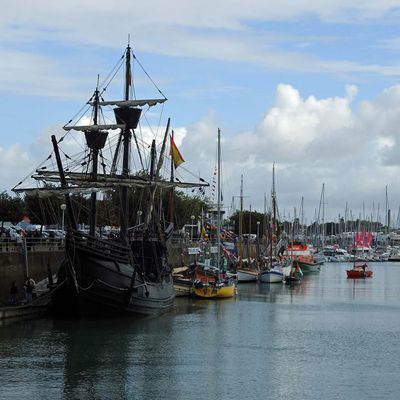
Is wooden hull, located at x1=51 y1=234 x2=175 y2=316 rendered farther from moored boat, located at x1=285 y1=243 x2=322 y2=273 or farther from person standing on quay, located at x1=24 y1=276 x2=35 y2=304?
moored boat, located at x1=285 y1=243 x2=322 y2=273

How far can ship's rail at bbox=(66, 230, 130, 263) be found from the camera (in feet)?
171

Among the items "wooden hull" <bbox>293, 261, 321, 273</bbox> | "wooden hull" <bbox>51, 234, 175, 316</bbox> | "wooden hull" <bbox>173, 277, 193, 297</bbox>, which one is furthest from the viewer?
"wooden hull" <bbox>293, 261, 321, 273</bbox>

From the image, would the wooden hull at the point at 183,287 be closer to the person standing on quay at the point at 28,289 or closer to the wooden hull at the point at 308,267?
the person standing on quay at the point at 28,289

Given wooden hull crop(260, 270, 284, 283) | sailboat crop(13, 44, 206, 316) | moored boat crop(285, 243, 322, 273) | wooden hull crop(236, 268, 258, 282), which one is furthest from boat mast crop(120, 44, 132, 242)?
moored boat crop(285, 243, 322, 273)

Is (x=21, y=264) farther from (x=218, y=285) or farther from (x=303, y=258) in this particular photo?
(x=303, y=258)

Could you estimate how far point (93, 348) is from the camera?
143 feet

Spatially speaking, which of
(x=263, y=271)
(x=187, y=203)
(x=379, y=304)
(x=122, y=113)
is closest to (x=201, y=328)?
(x=122, y=113)

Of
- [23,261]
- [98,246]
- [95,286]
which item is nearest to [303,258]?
[23,261]

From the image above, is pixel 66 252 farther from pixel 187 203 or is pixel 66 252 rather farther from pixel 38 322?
pixel 187 203

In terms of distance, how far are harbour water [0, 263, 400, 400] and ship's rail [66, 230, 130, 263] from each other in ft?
11.9

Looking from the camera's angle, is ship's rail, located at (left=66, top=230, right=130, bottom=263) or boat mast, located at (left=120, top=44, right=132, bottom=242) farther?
boat mast, located at (left=120, top=44, right=132, bottom=242)

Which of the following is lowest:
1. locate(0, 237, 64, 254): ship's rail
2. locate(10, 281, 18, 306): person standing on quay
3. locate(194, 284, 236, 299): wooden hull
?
locate(194, 284, 236, 299): wooden hull

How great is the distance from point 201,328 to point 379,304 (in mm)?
25629

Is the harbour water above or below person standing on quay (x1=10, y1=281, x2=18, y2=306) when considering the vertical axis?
below
